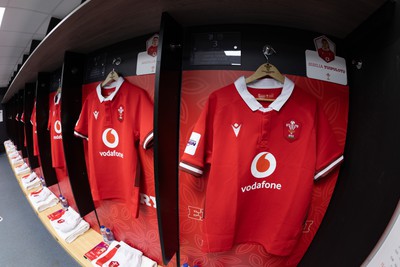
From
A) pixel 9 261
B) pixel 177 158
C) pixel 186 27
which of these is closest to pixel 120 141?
pixel 177 158

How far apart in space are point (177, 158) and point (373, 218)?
861mm

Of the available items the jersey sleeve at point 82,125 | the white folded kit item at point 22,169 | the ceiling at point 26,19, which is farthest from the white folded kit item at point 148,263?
the white folded kit item at point 22,169

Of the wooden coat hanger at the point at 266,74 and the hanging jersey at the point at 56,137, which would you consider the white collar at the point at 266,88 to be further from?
the hanging jersey at the point at 56,137

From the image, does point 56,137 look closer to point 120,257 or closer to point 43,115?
point 43,115

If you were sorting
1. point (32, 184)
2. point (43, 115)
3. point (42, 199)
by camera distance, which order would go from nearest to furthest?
point (43, 115), point (42, 199), point (32, 184)

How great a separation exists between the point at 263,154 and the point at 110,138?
918 millimetres

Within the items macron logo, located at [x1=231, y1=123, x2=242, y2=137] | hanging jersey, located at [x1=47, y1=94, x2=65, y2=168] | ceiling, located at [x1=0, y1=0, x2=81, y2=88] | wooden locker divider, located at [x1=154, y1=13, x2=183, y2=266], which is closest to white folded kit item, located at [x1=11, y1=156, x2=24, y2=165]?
ceiling, located at [x1=0, y1=0, x2=81, y2=88]

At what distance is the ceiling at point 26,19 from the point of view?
1.48 metres

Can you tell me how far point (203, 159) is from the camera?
72cm

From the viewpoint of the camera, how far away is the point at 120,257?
1.17m

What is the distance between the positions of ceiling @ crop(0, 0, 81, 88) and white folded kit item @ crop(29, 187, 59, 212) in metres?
2.20

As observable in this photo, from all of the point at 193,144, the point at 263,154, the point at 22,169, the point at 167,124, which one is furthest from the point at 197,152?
the point at 22,169

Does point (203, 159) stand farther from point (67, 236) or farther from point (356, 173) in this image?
point (67, 236)

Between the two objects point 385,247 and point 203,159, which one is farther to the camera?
point 203,159
